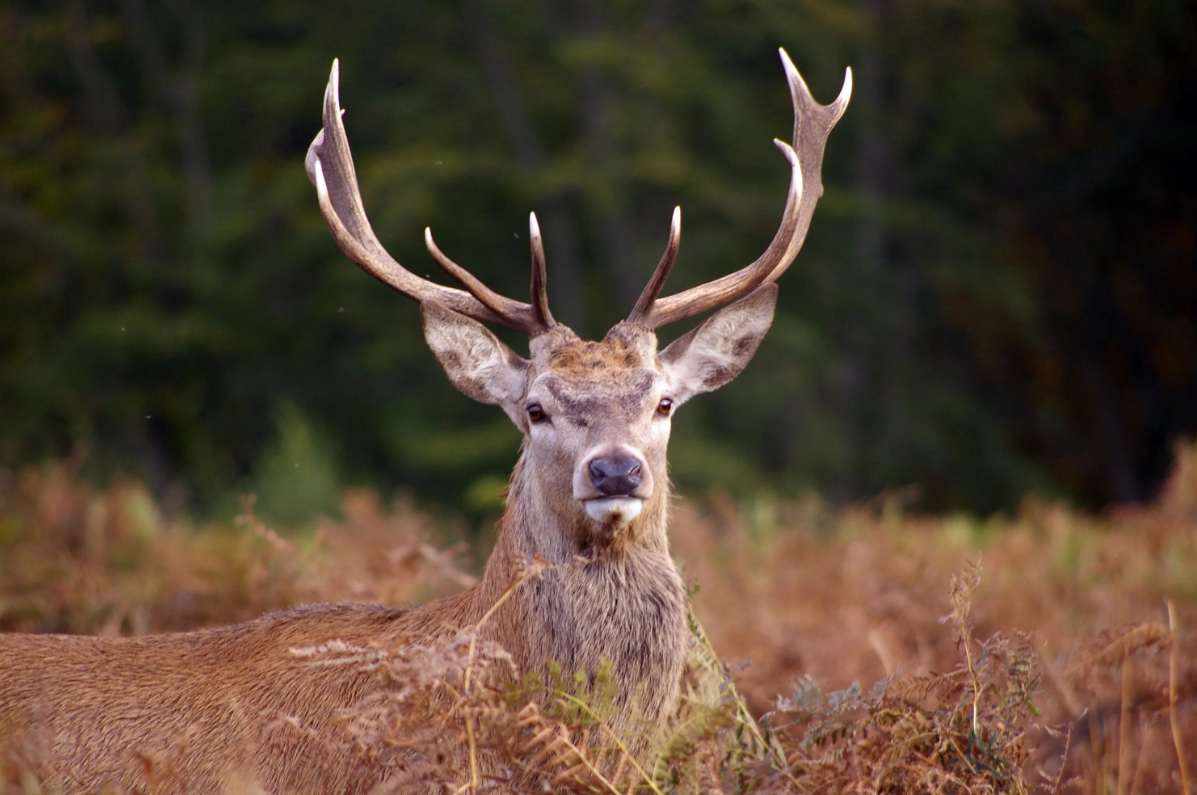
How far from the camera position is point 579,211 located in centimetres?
2070

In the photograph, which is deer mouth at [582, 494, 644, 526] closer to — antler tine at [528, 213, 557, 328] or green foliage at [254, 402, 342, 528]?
antler tine at [528, 213, 557, 328]

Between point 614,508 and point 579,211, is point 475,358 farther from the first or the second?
point 579,211

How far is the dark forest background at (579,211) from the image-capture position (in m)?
19.2

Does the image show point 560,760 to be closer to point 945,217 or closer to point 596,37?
point 596,37

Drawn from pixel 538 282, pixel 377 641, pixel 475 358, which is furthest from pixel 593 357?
pixel 377 641

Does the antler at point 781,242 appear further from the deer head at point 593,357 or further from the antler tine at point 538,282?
the antler tine at point 538,282

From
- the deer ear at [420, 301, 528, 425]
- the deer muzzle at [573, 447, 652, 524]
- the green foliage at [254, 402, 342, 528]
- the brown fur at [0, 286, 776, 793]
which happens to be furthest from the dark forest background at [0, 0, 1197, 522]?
the deer muzzle at [573, 447, 652, 524]

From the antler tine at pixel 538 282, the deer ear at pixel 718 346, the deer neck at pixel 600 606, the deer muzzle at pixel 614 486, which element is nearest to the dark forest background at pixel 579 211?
the deer ear at pixel 718 346

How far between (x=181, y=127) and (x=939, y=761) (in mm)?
19678

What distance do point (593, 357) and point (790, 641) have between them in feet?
9.16

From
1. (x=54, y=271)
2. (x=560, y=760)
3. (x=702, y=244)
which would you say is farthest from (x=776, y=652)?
(x=54, y=271)

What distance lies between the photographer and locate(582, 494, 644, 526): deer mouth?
4.23m

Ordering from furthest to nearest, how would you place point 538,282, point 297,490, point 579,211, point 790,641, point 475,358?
point 579,211
point 297,490
point 790,641
point 475,358
point 538,282

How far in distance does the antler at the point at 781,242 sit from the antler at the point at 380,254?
0.39 metres
